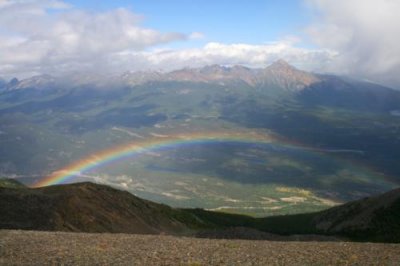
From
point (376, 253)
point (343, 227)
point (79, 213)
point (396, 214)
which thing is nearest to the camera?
point (376, 253)

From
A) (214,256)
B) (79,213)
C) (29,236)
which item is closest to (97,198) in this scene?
(79,213)

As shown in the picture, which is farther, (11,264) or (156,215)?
(156,215)

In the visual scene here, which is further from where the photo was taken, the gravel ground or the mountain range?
the mountain range

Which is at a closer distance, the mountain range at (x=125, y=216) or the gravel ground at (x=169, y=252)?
the gravel ground at (x=169, y=252)

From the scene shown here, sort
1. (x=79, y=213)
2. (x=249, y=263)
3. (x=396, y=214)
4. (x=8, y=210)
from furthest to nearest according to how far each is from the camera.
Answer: (x=396, y=214) < (x=79, y=213) < (x=8, y=210) < (x=249, y=263)

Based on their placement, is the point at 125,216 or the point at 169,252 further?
the point at 125,216

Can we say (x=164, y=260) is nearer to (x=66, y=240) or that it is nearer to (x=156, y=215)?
→ (x=66, y=240)

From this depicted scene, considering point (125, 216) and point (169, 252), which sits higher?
point (169, 252)

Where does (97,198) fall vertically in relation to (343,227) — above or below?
above
